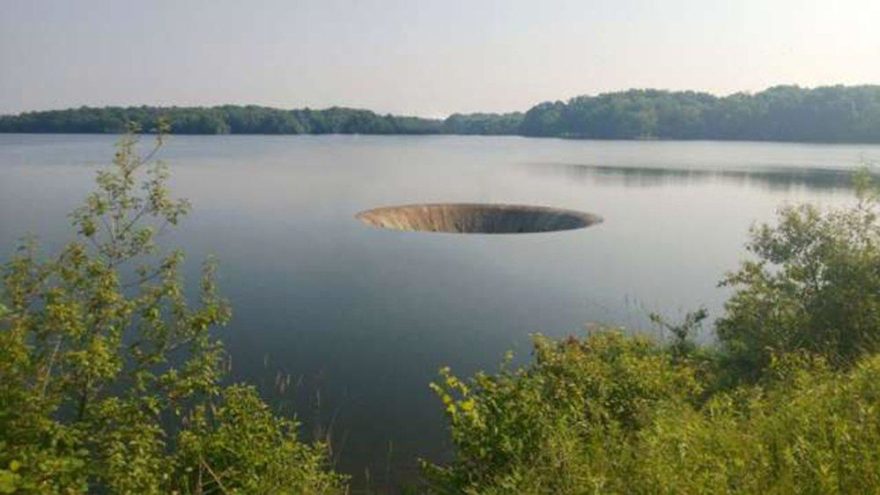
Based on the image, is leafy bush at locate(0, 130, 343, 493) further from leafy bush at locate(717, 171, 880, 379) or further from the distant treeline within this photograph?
the distant treeline

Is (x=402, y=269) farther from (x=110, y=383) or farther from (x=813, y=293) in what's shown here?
(x=110, y=383)

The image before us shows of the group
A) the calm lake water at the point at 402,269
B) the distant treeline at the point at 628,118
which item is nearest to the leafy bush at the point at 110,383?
the calm lake water at the point at 402,269

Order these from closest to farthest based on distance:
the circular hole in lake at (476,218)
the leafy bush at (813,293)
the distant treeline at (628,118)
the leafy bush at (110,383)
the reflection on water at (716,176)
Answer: the leafy bush at (110,383)
the leafy bush at (813,293)
the circular hole in lake at (476,218)
the reflection on water at (716,176)
the distant treeline at (628,118)

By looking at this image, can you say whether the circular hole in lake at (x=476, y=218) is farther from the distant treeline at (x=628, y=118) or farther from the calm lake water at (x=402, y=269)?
the distant treeline at (x=628, y=118)

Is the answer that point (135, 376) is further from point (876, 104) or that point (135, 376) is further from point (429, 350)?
point (876, 104)

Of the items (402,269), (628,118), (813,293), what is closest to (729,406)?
(813,293)
